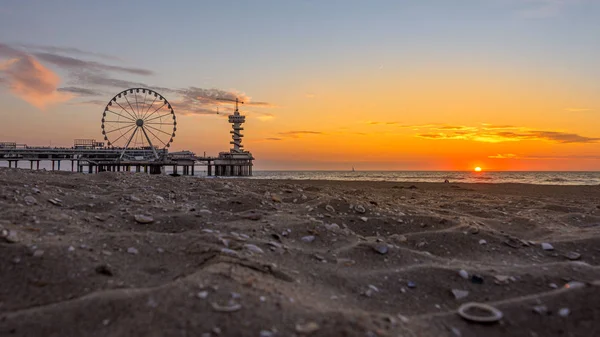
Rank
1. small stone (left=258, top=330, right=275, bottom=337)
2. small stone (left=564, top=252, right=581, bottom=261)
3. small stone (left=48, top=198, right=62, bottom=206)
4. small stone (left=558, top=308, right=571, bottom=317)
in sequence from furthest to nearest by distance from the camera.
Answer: small stone (left=48, top=198, right=62, bottom=206) < small stone (left=564, top=252, right=581, bottom=261) < small stone (left=558, top=308, right=571, bottom=317) < small stone (left=258, top=330, right=275, bottom=337)

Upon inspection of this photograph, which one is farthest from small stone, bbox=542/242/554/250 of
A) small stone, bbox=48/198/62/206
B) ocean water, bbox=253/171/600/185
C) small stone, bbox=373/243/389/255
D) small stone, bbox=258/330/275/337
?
ocean water, bbox=253/171/600/185

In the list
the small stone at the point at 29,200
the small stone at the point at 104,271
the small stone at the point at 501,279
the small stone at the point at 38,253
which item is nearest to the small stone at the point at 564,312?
the small stone at the point at 501,279

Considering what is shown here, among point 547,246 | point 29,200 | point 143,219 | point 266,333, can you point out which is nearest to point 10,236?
point 143,219

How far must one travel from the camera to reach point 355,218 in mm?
4660

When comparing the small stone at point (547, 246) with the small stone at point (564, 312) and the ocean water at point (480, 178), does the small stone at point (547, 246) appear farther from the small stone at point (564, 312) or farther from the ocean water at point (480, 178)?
the ocean water at point (480, 178)

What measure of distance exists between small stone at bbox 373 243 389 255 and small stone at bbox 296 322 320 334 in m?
1.63

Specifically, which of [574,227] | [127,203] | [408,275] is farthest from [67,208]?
[574,227]

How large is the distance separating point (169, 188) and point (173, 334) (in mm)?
5072

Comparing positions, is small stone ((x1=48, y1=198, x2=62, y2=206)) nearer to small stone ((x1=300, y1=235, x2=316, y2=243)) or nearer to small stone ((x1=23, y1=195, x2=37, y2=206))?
small stone ((x1=23, y1=195, x2=37, y2=206))

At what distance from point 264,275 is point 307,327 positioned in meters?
0.69

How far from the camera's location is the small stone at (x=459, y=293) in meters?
2.41

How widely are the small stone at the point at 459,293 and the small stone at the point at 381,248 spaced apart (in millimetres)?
787

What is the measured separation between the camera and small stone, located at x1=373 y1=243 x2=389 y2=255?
3.22 meters

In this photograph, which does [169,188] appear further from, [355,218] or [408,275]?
[408,275]
